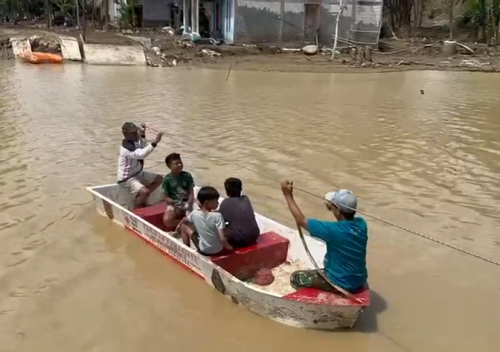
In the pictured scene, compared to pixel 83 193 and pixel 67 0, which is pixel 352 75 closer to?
pixel 83 193

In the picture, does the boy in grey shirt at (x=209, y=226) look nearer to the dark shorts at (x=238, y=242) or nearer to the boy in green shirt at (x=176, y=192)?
the dark shorts at (x=238, y=242)

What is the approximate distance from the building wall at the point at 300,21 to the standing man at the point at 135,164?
69.8ft

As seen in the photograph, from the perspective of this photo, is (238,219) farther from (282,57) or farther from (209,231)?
(282,57)

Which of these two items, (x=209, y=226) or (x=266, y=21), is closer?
(x=209, y=226)

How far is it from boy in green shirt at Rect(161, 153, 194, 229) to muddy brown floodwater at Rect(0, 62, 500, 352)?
0.54 m

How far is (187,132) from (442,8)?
31.4 meters

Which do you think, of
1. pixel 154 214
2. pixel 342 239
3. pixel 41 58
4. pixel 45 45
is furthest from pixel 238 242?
pixel 45 45

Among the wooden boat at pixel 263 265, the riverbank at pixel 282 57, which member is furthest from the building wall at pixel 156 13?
the wooden boat at pixel 263 265

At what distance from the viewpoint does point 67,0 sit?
38.1 m

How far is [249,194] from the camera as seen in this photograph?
927 centimetres

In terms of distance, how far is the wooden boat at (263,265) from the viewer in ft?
17.3

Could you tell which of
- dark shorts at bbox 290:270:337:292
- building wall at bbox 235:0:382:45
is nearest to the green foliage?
building wall at bbox 235:0:382:45

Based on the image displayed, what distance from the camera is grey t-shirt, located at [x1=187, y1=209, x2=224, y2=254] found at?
19.9 ft

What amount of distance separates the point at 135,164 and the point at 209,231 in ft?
8.20
